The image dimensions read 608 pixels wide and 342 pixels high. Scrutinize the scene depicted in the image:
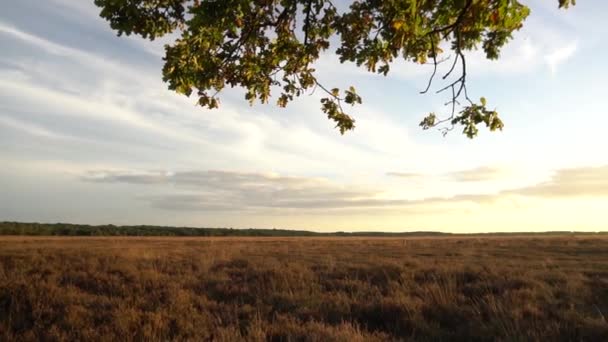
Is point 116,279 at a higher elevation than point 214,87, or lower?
lower

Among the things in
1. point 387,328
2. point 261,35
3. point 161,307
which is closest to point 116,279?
point 161,307

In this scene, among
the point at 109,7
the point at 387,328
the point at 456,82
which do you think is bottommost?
the point at 387,328

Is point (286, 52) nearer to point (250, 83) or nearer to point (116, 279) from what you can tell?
point (250, 83)

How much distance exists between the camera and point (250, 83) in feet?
26.4

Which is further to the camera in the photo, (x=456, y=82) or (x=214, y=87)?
(x=214, y=87)

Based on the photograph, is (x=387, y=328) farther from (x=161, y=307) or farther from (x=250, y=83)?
(x=250, y=83)

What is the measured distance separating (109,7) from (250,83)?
269 centimetres

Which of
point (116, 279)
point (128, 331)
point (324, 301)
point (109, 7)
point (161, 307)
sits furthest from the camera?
point (116, 279)

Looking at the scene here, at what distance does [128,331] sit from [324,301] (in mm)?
4525

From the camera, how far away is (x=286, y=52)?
813 cm

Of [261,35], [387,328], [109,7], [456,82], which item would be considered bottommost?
[387,328]

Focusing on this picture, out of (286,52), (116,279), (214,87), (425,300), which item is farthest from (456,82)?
(116,279)

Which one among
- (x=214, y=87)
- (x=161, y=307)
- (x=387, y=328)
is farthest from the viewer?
(x=161, y=307)

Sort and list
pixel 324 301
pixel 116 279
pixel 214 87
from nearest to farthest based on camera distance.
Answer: pixel 214 87, pixel 324 301, pixel 116 279
